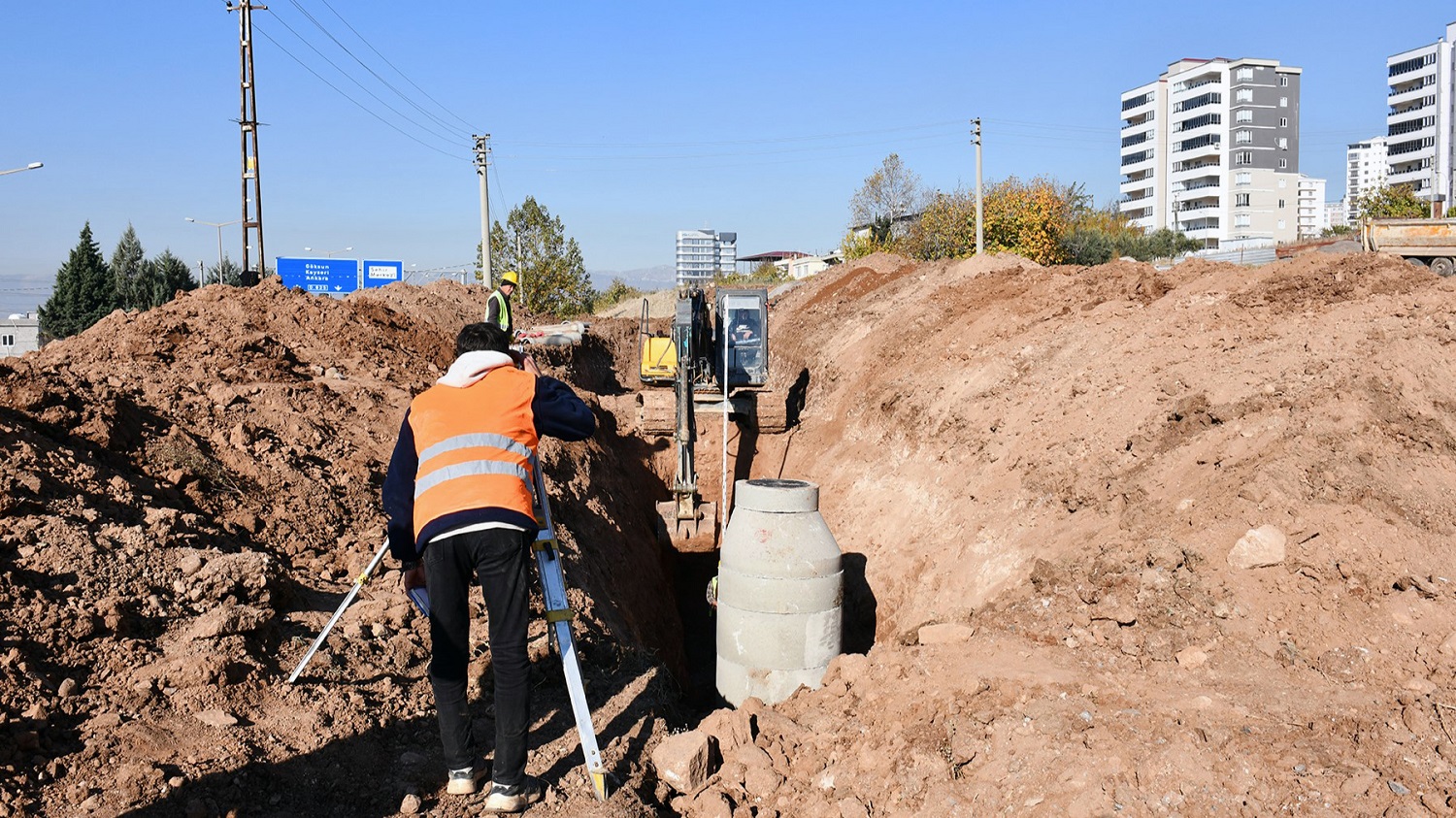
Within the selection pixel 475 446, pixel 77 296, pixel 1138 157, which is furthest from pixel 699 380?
pixel 1138 157

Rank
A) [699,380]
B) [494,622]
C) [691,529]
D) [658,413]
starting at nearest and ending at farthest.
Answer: [494,622]
[691,529]
[699,380]
[658,413]

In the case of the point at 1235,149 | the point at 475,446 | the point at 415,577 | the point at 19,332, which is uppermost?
the point at 1235,149

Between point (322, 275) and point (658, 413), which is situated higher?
point (322, 275)

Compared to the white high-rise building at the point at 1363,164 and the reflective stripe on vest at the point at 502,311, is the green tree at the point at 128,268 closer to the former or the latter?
the reflective stripe on vest at the point at 502,311

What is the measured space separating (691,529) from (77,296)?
164ft

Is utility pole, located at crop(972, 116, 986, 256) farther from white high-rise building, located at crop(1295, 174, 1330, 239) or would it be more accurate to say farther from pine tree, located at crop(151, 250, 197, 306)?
white high-rise building, located at crop(1295, 174, 1330, 239)

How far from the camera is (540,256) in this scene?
156ft

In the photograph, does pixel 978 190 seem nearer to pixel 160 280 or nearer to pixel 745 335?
pixel 745 335

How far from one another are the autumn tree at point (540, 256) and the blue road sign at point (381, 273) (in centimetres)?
1069

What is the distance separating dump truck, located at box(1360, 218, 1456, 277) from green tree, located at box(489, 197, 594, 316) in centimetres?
3209

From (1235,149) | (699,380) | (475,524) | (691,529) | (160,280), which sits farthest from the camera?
(1235,149)

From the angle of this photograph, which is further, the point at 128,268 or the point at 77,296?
the point at 128,268

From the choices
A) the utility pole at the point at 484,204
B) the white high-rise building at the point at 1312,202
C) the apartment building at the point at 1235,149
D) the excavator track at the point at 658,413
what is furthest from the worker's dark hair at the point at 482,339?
the white high-rise building at the point at 1312,202

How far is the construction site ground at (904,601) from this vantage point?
480cm
